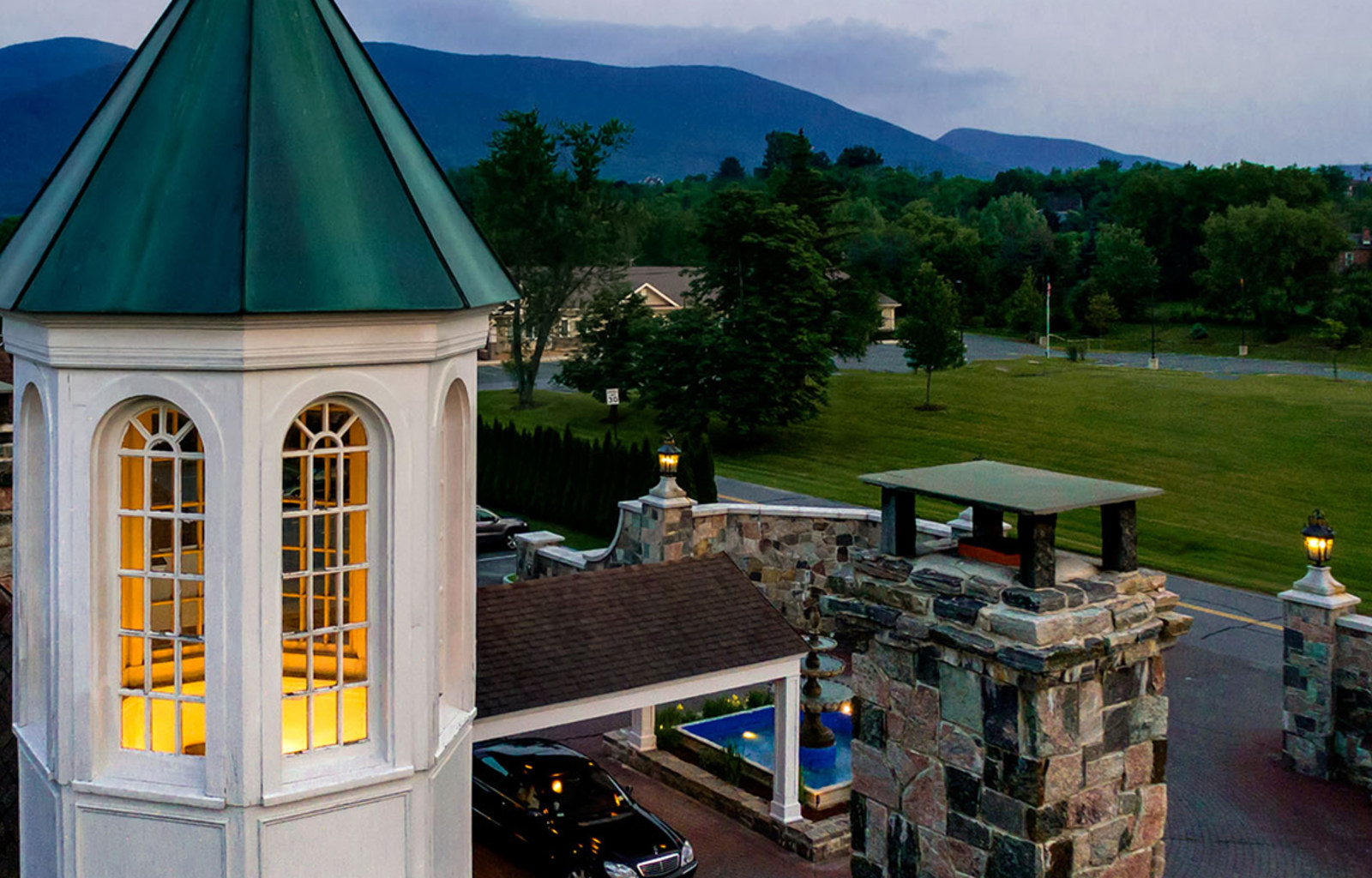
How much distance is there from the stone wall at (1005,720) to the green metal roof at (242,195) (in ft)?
11.6

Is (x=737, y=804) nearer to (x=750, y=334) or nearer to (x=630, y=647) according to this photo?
(x=630, y=647)

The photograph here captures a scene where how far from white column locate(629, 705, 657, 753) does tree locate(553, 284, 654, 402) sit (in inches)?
1144

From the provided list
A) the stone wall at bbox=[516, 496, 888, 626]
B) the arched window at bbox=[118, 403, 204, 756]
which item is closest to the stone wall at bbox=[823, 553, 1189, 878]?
the arched window at bbox=[118, 403, 204, 756]

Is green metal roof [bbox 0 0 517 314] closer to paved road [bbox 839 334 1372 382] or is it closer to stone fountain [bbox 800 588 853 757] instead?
stone fountain [bbox 800 588 853 757]

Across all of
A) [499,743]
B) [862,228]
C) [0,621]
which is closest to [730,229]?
[499,743]

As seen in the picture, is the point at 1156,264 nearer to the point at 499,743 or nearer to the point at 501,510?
the point at 501,510

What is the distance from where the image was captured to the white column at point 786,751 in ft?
48.9

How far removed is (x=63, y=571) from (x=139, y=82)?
306 cm

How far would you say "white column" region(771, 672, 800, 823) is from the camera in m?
14.9

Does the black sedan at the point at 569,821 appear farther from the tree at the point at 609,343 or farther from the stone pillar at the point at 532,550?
the tree at the point at 609,343

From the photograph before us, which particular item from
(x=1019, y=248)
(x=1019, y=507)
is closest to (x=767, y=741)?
(x=1019, y=507)

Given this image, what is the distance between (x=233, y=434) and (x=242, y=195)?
1393mm

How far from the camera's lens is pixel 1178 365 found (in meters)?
65.6

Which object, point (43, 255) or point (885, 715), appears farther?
point (43, 255)
